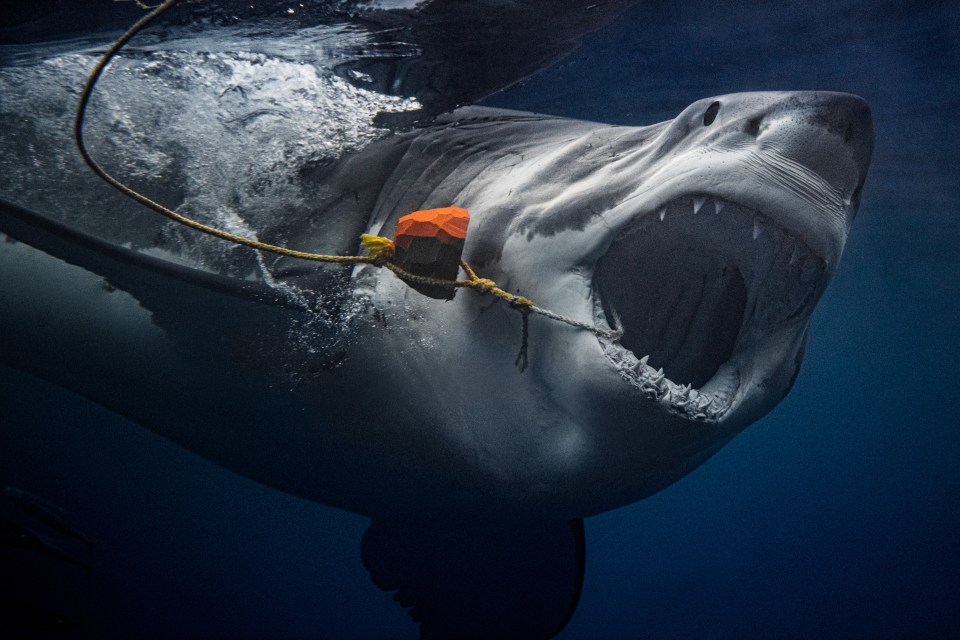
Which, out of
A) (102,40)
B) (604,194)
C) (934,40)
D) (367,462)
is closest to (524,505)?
(367,462)

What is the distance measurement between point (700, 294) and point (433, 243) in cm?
103

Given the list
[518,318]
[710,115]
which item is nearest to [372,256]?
[518,318]

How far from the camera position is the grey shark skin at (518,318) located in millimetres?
1678


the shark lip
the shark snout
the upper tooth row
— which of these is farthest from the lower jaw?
the shark snout

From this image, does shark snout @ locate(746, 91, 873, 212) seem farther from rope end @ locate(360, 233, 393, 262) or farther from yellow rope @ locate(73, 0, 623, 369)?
rope end @ locate(360, 233, 393, 262)

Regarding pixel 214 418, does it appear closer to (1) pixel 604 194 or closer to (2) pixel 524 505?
(2) pixel 524 505

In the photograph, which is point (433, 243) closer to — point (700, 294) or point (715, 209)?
point (715, 209)

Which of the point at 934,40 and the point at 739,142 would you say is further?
the point at 934,40

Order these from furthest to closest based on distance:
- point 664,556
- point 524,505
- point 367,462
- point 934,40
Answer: point 664,556, point 934,40, point 367,462, point 524,505

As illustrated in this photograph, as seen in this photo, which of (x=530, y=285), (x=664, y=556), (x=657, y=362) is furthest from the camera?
(x=664, y=556)

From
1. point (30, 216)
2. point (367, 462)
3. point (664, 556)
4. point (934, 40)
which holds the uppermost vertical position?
point (934, 40)

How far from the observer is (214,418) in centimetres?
287

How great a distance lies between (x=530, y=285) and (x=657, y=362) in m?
0.67

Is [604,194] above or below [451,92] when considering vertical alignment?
below
